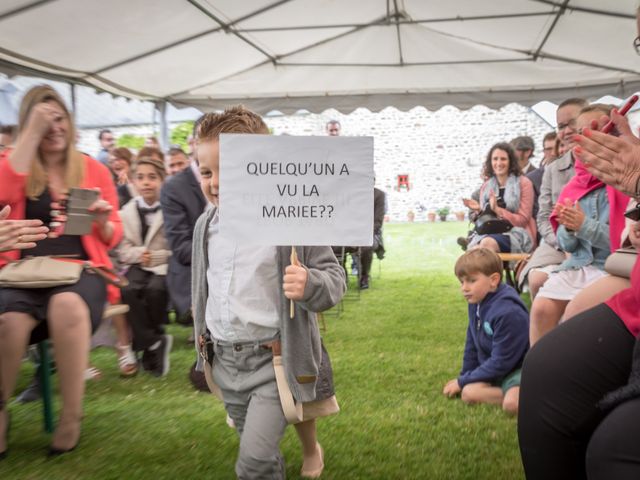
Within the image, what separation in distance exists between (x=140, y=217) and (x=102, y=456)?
2.29 meters

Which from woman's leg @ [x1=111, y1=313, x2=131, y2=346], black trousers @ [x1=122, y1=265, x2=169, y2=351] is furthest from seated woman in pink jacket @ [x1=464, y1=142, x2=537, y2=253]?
woman's leg @ [x1=111, y1=313, x2=131, y2=346]

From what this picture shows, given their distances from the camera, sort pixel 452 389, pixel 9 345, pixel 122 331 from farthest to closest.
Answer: pixel 122 331 → pixel 452 389 → pixel 9 345

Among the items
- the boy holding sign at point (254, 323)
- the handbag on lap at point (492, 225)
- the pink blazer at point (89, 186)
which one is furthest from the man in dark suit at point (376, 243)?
the boy holding sign at point (254, 323)

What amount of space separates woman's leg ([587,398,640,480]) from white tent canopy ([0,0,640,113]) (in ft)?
18.0

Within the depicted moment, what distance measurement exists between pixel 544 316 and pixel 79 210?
2713mm

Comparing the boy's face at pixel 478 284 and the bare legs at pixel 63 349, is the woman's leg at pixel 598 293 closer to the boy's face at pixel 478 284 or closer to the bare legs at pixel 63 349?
the boy's face at pixel 478 284

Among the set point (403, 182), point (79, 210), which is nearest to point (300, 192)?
point (79, 210)

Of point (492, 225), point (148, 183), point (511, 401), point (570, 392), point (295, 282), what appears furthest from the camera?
point (492, 225)

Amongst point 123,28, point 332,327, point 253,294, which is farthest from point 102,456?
point 123,28

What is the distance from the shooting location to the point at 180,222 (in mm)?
4285

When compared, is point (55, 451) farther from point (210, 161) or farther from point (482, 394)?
point (482, 394)

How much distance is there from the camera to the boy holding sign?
1.94 m

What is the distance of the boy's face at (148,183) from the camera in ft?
15.9

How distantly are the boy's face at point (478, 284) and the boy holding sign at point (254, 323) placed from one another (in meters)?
1.54
